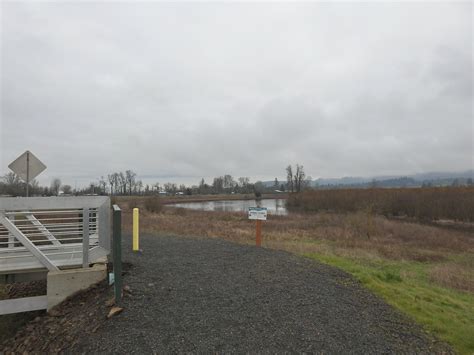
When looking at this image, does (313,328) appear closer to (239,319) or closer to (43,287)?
(239,319)

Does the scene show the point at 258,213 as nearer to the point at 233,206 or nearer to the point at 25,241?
the point at 25,241

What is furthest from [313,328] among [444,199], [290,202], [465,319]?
[290,202]

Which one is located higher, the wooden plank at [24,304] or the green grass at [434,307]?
the wooden plank at [24,304]

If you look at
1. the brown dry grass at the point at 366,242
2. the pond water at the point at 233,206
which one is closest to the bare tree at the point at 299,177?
the pond water at the point at 233,206

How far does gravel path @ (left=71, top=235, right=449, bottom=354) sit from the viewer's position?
3664 mm

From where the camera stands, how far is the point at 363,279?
6.25 metres

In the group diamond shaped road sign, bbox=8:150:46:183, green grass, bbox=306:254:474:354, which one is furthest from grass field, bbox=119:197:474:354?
diamond shaped road sign, bbox=8:150:46:183

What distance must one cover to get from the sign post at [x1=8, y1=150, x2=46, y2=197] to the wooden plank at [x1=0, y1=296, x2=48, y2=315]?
11.6ft

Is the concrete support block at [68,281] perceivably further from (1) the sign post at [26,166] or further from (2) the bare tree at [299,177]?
(2) the bare tree at [299,177]

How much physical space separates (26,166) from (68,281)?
14.4ft

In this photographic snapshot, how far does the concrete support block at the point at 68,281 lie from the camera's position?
5.28m

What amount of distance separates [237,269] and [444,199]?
31.7 m

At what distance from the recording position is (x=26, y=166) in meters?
8.02

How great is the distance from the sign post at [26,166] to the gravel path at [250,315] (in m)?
4.32
